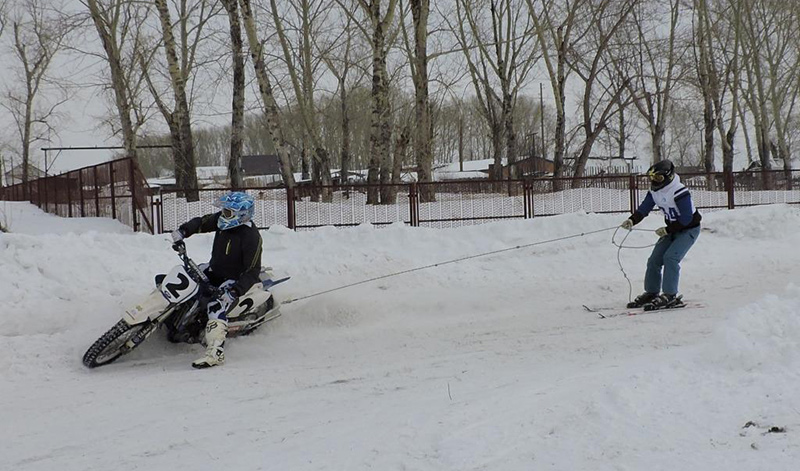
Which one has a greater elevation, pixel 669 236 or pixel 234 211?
pixel 234 211

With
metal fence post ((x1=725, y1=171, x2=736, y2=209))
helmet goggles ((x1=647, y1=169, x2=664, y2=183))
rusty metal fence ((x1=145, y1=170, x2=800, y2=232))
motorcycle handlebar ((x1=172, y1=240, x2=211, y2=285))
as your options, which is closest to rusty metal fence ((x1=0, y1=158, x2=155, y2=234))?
rusty metal fence ((x1=145, y1=170, x2=800, y2=232))

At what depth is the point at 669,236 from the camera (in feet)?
29.2

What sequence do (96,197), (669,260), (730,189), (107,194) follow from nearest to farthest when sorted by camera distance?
(669,260), (107,194), (96,197), (730,189)

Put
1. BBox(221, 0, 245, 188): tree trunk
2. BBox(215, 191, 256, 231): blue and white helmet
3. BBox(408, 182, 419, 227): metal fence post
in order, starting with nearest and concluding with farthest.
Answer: BBox(215, 191, 256, 231): blue and white helmet < BBox(408, 182, 419, 227): metal fence post < BBox(221, 0, 245, 188): tree trunk

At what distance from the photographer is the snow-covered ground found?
3.82 metres

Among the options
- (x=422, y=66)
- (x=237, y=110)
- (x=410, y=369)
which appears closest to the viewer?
(x=410, y=369)

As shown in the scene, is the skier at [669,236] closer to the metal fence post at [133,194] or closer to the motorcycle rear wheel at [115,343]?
the motorcycle rear wheel at [115,343]

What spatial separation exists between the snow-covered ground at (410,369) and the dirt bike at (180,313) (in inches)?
8.2

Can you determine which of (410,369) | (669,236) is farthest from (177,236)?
(669,236)

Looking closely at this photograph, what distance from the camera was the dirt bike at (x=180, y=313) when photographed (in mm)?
6777

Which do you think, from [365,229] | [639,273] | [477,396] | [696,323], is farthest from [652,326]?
[365,229]

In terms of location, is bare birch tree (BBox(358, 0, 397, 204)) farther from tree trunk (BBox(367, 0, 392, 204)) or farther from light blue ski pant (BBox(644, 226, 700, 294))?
light blue ski pant (BBox(644, 226, 700, 294))

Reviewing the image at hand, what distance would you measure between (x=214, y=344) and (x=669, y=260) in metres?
5.80

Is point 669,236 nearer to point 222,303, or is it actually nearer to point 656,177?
point 656,177
